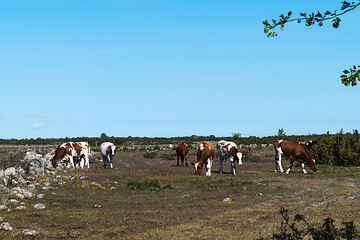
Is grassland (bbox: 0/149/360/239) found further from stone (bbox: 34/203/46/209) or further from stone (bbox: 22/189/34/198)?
stone (bbox: 22/189/34/198)

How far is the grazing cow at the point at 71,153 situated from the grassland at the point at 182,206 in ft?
26.3

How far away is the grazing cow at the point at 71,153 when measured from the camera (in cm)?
3447

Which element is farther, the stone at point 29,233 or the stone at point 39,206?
the stone at point 39,206

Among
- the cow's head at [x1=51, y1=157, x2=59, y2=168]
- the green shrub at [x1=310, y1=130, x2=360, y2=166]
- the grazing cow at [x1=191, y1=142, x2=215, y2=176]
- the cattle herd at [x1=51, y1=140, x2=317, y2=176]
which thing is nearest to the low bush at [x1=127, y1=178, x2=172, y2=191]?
the grazing cow at [x1=191, y1=142, x2=215, y2=176]

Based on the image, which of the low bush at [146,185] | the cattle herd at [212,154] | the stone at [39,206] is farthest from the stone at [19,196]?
the cattle herd at [212,154]

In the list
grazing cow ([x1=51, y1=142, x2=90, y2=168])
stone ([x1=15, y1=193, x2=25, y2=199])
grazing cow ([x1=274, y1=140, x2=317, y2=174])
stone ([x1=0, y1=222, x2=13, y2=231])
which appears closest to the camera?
stone ([x1=0, y1=222, x2=13, y2=231])

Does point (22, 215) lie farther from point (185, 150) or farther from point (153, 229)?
point (185, 150)

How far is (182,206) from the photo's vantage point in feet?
55.9

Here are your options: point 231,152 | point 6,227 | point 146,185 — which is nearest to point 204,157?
point 231,152

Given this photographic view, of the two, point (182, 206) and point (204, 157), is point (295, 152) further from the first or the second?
point (182, 206)

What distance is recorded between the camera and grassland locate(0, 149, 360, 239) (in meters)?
12.2

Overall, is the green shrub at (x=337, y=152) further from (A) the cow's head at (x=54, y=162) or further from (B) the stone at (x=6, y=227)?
(B) the stone at (x=6, y=227)

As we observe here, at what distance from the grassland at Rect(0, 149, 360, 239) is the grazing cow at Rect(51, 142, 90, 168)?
26.3 feet

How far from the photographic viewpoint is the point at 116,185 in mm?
23719
